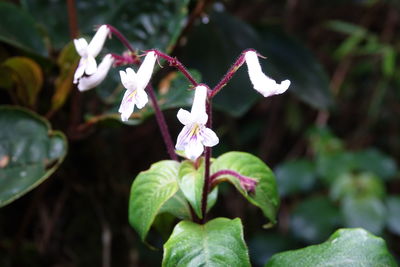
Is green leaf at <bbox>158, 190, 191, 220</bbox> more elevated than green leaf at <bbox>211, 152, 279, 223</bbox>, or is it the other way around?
green leaf at <bbox>211, 152, 279, 223</bbox>

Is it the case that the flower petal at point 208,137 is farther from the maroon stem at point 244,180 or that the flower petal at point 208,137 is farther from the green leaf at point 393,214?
the green leaf at point 393,214

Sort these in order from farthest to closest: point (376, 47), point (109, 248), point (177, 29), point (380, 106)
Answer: point (380, 106) < point (376, 47) < point (109, 248) < point (177, 29)

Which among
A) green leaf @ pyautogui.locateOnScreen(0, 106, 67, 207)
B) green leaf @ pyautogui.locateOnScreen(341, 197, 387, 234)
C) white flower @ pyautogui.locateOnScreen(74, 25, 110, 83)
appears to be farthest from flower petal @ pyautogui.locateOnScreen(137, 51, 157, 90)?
green leaf @ pyautogui.locateOnScreen(341, 197, 387, 234)

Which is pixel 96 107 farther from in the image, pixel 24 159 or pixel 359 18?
pixel 359 18

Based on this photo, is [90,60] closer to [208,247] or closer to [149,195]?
[149,195]

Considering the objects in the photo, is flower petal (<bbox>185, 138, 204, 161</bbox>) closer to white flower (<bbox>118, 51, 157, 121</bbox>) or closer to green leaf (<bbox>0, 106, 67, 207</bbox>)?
white flower (<bbox>118, 51, 157, 121</bbox>)

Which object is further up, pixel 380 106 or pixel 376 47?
pixel 376 47

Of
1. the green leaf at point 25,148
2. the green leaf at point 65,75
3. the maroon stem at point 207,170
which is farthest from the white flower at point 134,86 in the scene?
the green leaf at point 65,75

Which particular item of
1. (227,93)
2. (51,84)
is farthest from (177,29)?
(51,84)
